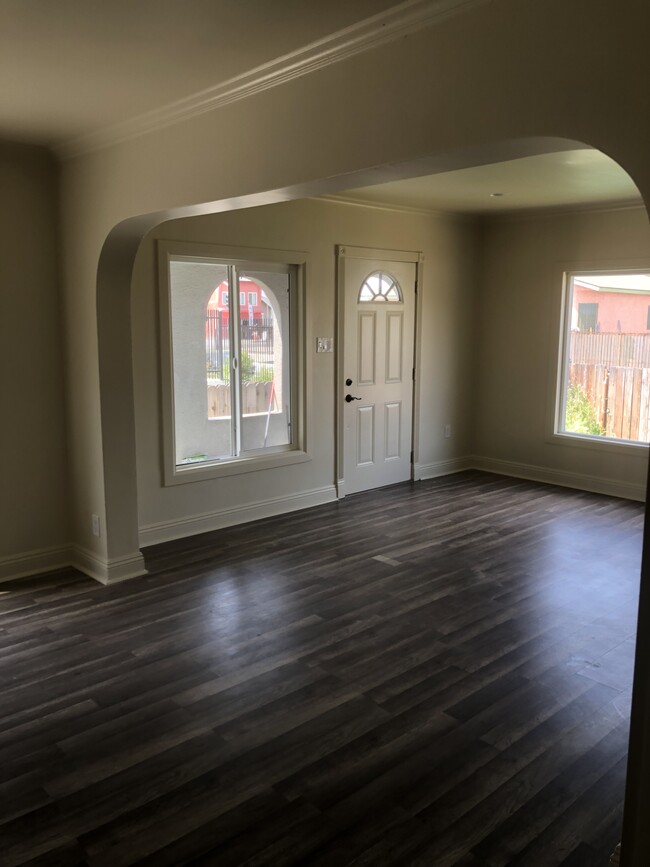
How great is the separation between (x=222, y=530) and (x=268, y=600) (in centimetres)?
142

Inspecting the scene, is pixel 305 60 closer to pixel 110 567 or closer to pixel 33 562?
pixel 110 567

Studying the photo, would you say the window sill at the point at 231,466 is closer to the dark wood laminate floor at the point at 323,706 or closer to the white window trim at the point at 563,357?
the dark wood laminate floor at the point at 323,706

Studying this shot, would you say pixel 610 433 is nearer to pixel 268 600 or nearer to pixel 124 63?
pixel 268 600

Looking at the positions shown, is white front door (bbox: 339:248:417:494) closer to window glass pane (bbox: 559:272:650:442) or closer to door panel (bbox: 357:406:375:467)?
door panel (bbox: 357:406:375:467)

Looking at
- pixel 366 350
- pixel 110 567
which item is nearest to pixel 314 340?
pixel 366 350

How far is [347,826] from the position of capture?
232 centimetres

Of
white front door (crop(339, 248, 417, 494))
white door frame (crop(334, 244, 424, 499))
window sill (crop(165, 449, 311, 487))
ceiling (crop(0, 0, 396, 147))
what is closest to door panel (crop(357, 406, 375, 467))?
white front door (crop(339, 248, 417, 494))

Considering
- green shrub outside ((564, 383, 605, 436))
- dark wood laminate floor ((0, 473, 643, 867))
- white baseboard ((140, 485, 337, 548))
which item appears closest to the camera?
dark wood laminate floor ((0, 473, 643, 867))

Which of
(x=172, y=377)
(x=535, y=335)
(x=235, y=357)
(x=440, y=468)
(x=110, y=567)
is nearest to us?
(x=110, y=567)

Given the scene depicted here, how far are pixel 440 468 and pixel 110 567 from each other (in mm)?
3993

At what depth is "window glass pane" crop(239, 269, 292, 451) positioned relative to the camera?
221 inches

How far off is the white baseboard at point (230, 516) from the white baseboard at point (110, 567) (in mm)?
484

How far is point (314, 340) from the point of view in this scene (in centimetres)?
601

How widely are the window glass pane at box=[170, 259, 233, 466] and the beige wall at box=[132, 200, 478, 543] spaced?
0.75ft
